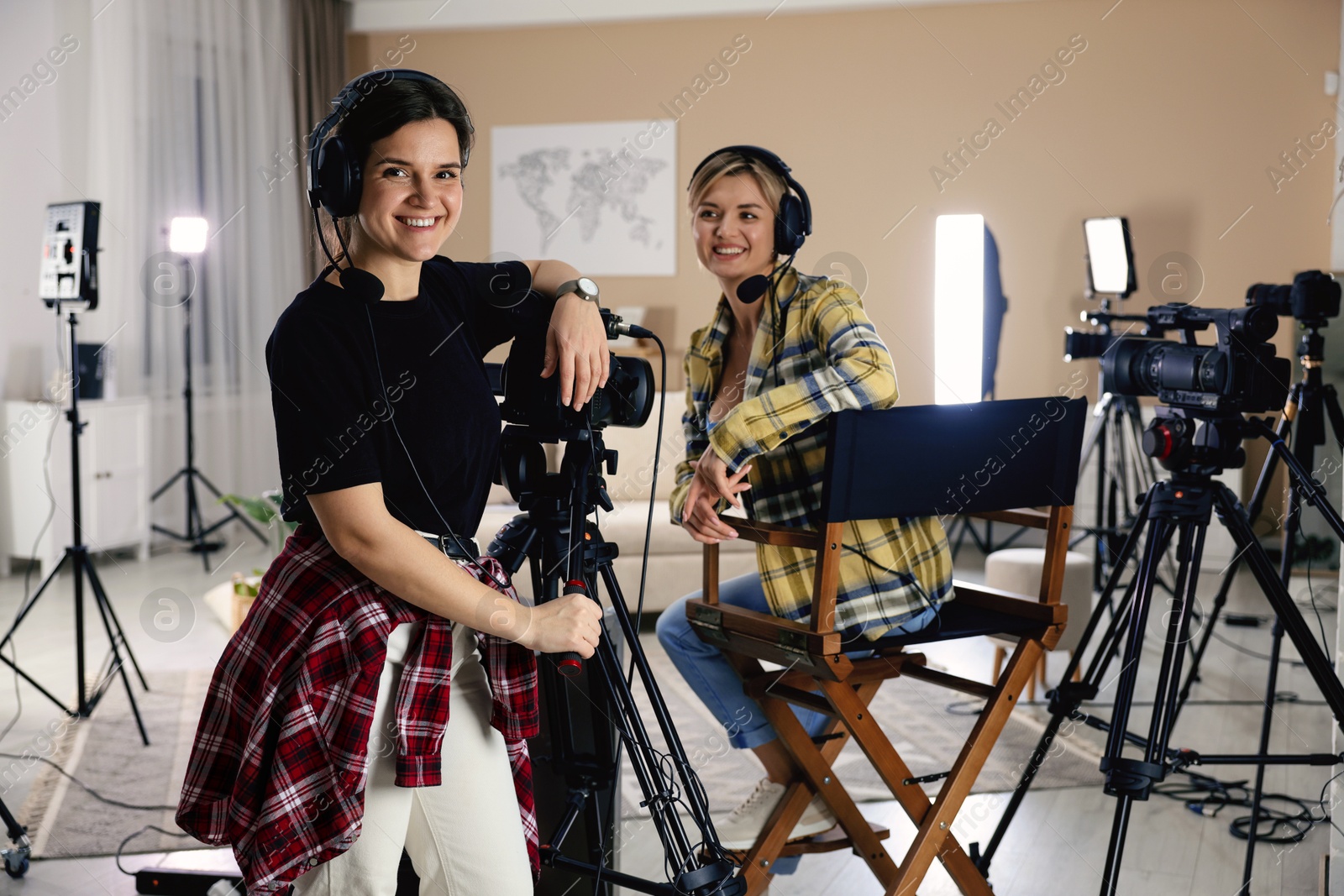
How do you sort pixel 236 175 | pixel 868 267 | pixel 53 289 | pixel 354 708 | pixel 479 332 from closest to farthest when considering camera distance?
pixel 354 708 → pixel 479 332 → pixel 53 289 → pixel 236 175 → pixel 868 267

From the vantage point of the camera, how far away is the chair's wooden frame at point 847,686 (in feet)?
5.37

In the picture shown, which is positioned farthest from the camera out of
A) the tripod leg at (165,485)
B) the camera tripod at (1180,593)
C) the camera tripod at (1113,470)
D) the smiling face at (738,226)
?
the tripod leg at (165,485)

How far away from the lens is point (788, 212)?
177cm

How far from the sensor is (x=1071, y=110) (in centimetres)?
569

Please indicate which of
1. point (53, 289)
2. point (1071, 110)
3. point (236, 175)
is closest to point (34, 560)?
point (236, 175)

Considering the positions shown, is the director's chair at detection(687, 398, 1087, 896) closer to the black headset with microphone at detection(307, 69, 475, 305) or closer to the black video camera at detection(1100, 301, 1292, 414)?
the black video camera at detection(1100, 301, 1292, 414)

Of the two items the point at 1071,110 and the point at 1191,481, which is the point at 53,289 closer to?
the point at 1191,481

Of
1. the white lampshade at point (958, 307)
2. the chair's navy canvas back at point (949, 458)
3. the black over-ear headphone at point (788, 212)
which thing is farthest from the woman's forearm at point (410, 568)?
the white lampshade at point (958, 307)

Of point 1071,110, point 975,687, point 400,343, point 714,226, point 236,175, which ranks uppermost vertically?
point 1071,110

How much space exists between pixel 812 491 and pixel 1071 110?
15.4 ft

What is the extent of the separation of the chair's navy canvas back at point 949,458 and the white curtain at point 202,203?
4573 millimetres

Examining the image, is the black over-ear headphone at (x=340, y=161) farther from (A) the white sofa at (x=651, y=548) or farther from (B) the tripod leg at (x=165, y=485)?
(B) the tripod leg at (x=165, y=485)

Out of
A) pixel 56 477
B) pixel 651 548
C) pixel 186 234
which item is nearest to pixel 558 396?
pixel 651 548

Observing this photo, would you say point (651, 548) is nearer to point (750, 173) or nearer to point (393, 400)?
point (750, 173)
